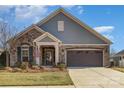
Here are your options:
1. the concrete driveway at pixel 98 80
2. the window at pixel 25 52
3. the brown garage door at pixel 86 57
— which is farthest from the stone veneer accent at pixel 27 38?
the concrete driveway at pixel 98 80

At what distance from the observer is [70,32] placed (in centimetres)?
3484

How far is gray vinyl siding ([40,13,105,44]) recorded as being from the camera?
114 feet

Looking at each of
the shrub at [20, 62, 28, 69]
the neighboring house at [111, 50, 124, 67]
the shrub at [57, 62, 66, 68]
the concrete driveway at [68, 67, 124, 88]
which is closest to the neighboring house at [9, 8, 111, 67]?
the shrub at [57, 62, 66, 68]

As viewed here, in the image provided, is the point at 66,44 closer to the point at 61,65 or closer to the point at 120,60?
the point at 61,65

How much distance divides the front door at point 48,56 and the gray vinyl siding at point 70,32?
5.31 feet

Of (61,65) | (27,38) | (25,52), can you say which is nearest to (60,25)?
(27,38)

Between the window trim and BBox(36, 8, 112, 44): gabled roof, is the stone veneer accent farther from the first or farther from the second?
the window trim

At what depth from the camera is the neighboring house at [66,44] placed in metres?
33.9

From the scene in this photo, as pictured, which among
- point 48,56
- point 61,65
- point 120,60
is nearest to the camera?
point 61,65

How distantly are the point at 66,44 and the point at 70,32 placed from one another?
123cm

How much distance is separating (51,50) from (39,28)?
280 cm

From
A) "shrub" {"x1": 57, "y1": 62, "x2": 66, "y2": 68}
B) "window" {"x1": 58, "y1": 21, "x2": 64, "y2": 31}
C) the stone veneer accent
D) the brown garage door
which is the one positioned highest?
"window" {"x1": 58, "y1": 21, "x2": 64, "y2": 31}
